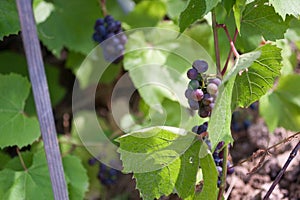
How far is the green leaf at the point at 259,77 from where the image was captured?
1.31m

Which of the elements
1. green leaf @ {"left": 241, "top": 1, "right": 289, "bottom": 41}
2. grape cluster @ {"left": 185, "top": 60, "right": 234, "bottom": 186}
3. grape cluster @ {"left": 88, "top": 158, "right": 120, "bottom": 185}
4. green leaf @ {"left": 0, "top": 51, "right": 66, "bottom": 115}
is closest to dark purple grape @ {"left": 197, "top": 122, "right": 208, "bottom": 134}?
grape cluster @ {"left": 185, "top": 60, "right": 234, "bottom": 186}

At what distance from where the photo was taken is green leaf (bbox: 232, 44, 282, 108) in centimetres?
131

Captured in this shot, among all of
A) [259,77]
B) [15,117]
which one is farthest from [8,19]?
[259,77]

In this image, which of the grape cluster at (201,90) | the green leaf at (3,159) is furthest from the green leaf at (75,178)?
the grape cluster at (201,90)

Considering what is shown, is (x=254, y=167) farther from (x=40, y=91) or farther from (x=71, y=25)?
(x=71, y=25)

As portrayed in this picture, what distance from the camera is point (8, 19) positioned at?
60.9 inches

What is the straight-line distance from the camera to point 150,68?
1.81 m

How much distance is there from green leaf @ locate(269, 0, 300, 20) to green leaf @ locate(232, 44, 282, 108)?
8cm

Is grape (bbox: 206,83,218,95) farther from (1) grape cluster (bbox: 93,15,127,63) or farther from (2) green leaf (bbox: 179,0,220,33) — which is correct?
(1) grape cluster (bbox: 93,15,127,63)

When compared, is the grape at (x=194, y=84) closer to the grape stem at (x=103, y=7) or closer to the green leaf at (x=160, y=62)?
the green leaf at (x=160, y=62)

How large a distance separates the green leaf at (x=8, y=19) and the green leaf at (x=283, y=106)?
826 mm

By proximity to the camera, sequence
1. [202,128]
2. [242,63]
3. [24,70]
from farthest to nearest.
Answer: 1. [24,70]
2. [202,128]
3. [242,63]

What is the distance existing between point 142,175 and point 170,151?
0.09m

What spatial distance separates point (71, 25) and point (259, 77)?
0.90 meters
